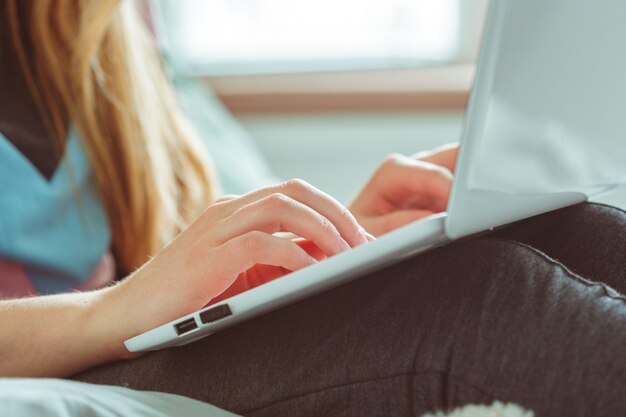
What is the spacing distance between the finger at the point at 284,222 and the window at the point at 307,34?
60.3 inches

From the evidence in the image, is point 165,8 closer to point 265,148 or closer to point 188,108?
point 265,148

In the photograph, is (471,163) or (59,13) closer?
(471,163)

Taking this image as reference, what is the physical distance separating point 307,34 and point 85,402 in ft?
5.77

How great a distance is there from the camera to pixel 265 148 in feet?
6.79

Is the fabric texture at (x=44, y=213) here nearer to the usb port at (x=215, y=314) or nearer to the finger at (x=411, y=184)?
the finger at (x=411, y=184)

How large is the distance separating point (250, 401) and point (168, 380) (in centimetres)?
6

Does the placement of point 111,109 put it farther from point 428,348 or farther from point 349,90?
point 349,90

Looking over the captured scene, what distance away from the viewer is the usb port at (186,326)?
0.51 m

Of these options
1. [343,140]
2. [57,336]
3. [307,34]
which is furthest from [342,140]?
[57,336]

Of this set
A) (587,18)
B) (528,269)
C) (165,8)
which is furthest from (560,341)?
(165,8)

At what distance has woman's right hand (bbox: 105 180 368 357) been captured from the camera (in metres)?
0.55

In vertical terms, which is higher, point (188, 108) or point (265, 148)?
point (188, 108)

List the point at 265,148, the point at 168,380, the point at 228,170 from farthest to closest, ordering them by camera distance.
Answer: the point at 265,148, the point at 228,170, the point at 168,380

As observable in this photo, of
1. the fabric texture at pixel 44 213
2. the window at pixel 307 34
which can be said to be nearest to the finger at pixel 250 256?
the fabric texture at pixel 44 213
